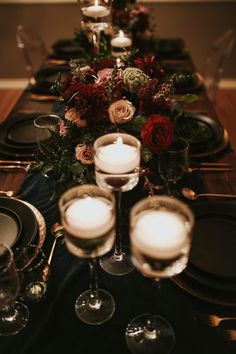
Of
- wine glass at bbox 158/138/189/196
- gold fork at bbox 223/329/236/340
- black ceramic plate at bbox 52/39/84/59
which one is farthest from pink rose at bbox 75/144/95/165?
black ceramic plate at bbox 52/39/84/59

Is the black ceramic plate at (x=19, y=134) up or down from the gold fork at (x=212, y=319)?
up

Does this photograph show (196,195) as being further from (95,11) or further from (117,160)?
(95,11)

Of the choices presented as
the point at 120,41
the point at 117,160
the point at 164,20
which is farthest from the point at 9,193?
the point at 164,20

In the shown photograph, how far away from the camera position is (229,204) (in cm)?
114

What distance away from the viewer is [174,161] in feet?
3.63

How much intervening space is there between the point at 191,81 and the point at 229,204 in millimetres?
1096

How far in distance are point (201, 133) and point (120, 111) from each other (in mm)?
452

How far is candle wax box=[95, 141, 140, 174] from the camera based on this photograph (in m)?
0.85

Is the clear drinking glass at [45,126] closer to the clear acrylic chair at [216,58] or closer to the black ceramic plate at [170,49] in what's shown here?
the black ceramic plate at [170,49]

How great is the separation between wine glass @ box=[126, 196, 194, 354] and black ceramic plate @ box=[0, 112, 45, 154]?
2.77 feet

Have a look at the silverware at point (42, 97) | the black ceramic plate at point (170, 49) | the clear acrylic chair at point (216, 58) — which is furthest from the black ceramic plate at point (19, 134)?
the clear acrylic chair at point (216, 58)

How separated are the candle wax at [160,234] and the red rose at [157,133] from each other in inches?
11.3

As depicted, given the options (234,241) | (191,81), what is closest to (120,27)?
(191,81)

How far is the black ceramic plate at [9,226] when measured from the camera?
1.02 m
